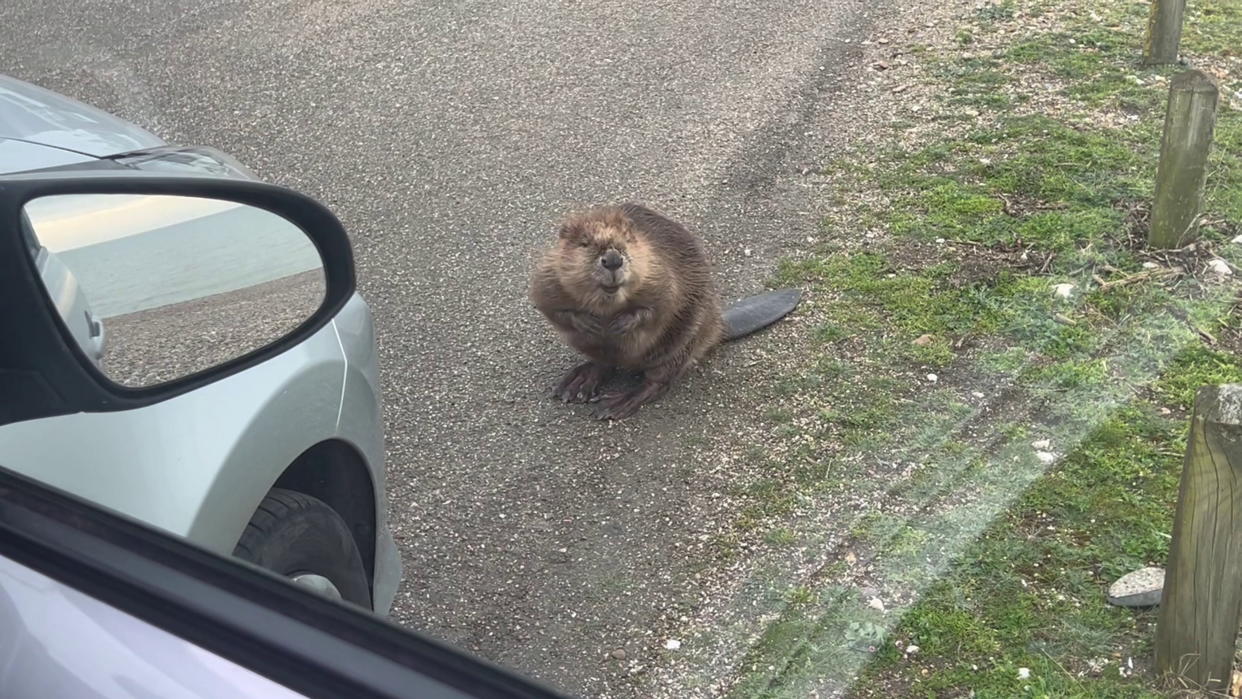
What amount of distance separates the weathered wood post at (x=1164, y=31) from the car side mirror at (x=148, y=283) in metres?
6.21

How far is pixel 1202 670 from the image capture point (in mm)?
3043

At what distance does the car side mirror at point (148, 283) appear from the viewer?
1.73m

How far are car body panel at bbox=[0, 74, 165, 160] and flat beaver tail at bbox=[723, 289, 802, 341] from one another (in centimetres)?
302

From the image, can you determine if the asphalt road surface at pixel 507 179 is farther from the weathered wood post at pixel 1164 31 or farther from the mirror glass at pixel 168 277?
the weathered wood post at pixel 1164 31

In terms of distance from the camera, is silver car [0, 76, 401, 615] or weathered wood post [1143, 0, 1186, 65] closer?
silver car [0, 76, 401, 615]

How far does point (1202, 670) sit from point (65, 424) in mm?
2799

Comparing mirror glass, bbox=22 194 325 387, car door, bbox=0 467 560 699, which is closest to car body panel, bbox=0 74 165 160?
mirror glass, bbox=22 194 325 387

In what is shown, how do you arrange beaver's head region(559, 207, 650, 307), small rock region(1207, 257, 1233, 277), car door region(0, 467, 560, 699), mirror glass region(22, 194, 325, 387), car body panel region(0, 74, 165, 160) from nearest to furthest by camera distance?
car door region(0, 467, 560, 699)
mirror glass region(22, 194, 325, 387)
car body panel region(0, 74, 165, 160)
beaver's head region(559, 207, 650, 307)
small rock region(1207, 257, 1233, 277)

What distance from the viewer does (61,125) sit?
223cm

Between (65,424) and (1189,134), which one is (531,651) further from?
(1189,134)

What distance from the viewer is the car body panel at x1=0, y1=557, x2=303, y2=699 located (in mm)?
1198

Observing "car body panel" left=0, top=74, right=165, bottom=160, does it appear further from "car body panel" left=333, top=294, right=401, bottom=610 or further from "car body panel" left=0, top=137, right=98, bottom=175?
"car body panel" left=333, top=294, right=401, bottom=610

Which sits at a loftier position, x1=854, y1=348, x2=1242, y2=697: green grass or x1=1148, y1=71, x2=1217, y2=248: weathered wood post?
x1=1148, y1=71, x2=1217, y2=248: weathered wood post

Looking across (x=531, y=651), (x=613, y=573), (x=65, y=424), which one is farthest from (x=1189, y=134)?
(x=65, y=424)
